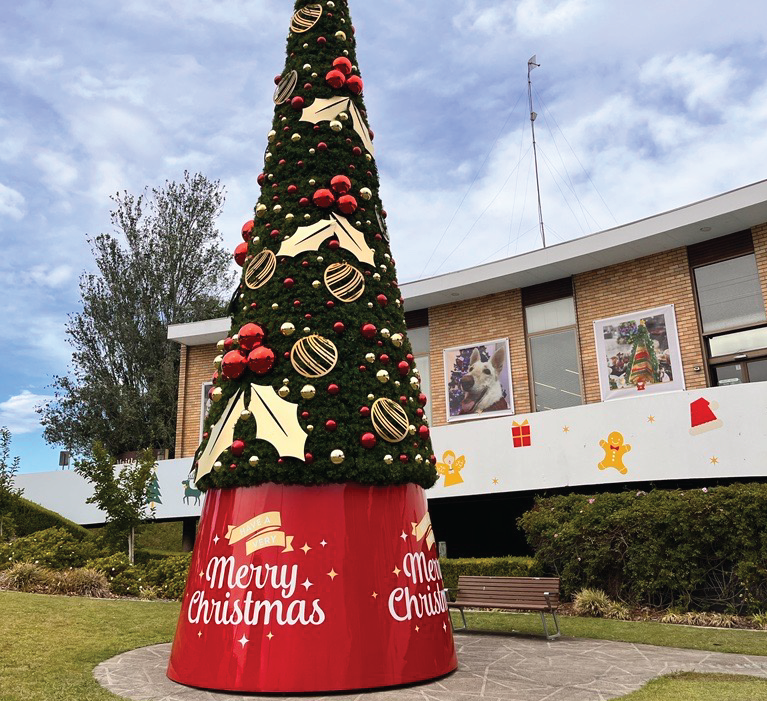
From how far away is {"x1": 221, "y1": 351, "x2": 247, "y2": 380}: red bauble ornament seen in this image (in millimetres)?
5895

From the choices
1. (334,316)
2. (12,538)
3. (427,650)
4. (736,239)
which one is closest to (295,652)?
(427,650)

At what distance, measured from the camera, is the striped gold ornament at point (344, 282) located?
20.0 feet

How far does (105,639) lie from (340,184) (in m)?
5.79

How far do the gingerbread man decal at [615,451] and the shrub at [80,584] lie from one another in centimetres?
947

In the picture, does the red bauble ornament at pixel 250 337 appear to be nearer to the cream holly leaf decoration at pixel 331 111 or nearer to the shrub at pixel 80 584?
the cream holly leaf decoration at pixel 331 111

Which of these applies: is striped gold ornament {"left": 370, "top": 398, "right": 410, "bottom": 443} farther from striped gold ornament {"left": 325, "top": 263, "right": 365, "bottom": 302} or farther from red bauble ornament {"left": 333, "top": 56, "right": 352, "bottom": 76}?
red bauble ornament {"left": 333, "top": 56, "right": 352, "bottom": 76}

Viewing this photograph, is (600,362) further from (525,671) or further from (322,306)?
(322,306)

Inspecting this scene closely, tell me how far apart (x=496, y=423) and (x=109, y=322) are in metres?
22.3

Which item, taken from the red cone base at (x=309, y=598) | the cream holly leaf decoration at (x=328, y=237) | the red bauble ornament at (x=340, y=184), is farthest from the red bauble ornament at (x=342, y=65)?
the red cone base at (x=309, y=598)

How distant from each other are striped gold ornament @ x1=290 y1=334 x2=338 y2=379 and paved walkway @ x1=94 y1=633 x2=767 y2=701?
101 inches

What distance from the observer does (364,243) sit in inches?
255

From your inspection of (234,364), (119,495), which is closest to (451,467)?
(119,495)

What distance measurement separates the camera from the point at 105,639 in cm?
754

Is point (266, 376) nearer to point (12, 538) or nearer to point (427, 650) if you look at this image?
point (427, 650)
